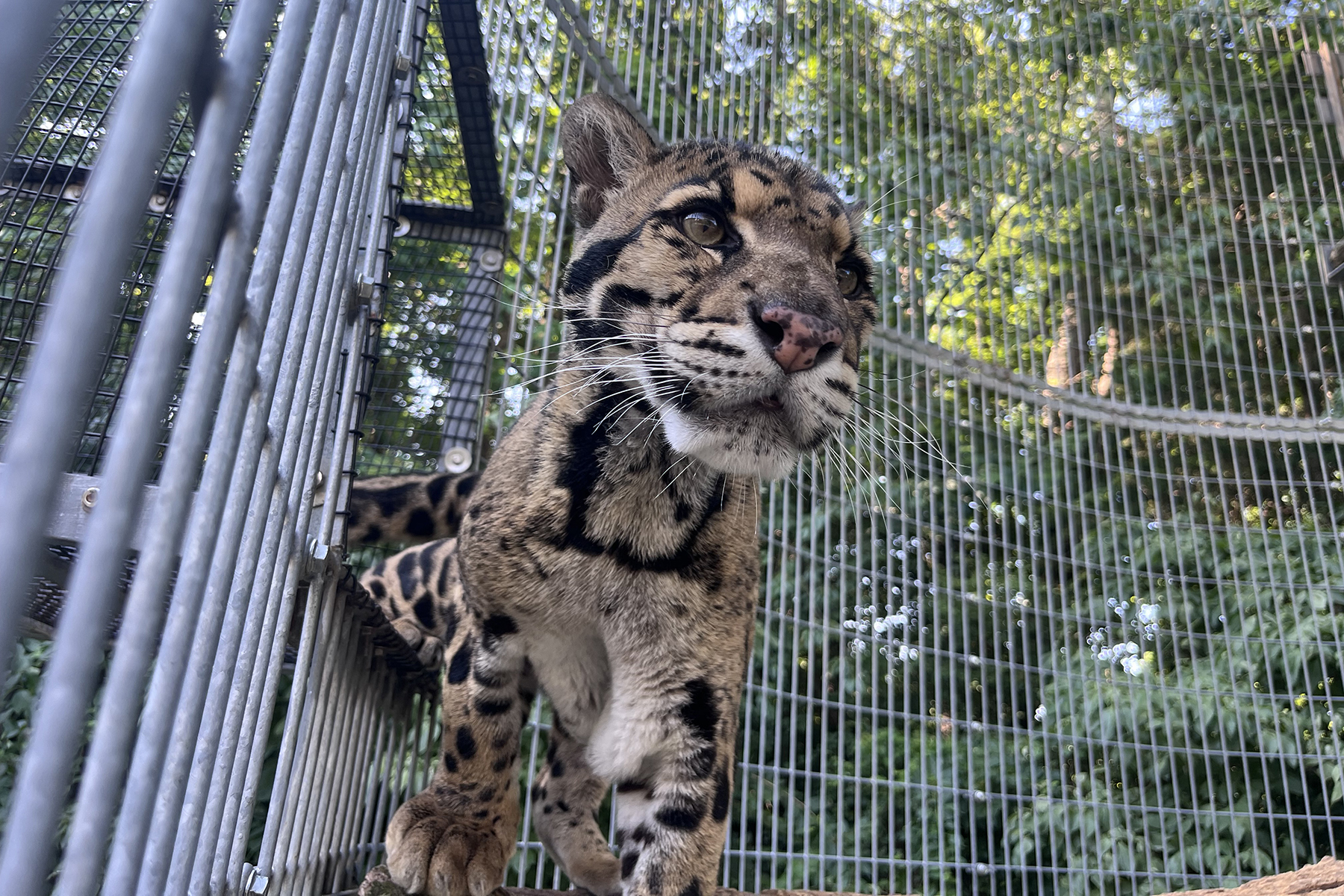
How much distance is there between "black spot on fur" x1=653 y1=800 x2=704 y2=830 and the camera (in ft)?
9.34

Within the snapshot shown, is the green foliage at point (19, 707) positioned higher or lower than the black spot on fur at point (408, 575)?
lower

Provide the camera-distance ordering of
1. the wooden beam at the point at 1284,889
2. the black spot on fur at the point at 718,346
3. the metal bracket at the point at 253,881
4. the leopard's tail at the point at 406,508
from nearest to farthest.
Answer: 1. the metal bracket at the point at 253,881
2. the black spot on fur at the point at 718,346
3. the wooden beam at the point at 1284,889
4. the leopard's tail at the point at 406,508

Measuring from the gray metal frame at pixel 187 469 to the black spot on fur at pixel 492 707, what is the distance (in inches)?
28.8

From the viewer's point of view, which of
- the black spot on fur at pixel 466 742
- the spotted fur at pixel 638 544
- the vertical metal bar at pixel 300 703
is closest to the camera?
the vertical metal bar at pixel 300 703

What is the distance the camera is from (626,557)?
286 cm

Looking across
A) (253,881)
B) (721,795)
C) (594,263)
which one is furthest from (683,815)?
(594,263)

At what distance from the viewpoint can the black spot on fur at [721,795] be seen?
2904mm

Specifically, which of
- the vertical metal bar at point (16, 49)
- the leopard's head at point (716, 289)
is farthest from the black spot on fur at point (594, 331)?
the vertical metal bar at point (16, 49)

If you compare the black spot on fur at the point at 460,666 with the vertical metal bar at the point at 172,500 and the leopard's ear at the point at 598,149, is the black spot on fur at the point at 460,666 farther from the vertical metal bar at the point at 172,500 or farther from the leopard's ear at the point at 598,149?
the vertical metal bar at the point at 172,500

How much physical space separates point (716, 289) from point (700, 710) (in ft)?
4.57

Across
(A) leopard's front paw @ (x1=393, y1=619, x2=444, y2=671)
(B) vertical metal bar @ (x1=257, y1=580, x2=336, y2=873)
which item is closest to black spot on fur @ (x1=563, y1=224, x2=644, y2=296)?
(B) vertical metal bar @ (x1=257, y1=580, x2=336, y2=873)

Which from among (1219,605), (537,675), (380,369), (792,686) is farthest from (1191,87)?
(537,675)

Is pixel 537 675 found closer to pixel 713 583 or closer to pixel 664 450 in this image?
pixel 713 583

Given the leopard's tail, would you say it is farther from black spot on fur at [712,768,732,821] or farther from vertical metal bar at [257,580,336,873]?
black spot on fur at [712,768,732,821]
